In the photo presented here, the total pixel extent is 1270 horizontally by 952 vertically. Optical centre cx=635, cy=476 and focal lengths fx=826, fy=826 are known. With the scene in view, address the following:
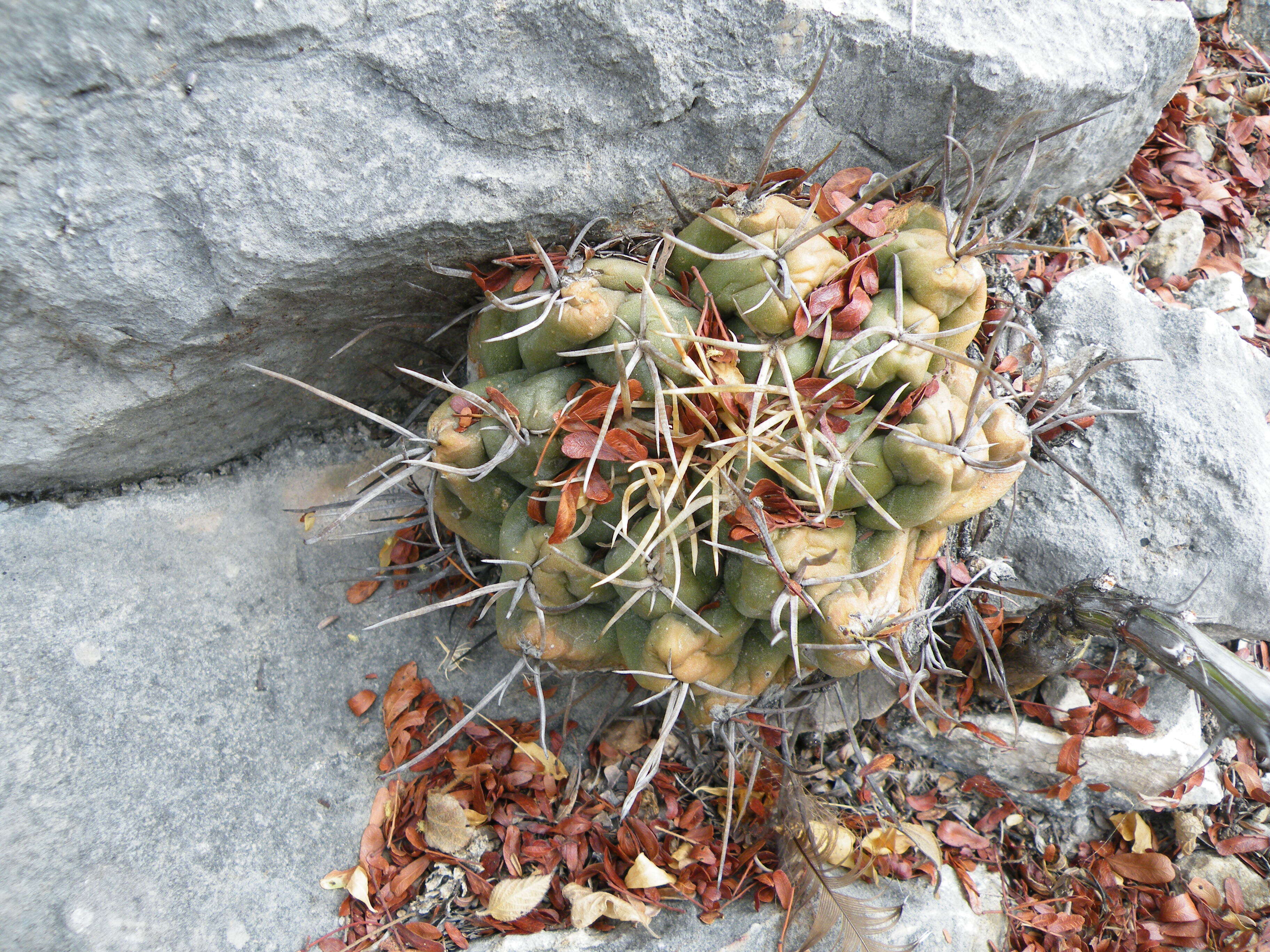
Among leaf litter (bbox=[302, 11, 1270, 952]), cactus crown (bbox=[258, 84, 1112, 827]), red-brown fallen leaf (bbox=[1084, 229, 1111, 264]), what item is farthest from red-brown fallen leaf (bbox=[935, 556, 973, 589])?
red-brown fallen leaf (bbox=[1084, 229, 1111, 264])

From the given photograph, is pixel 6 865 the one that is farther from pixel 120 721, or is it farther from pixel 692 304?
pixel 692 304

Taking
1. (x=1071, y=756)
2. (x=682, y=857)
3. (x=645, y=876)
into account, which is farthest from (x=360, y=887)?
(x=1071, y=756)

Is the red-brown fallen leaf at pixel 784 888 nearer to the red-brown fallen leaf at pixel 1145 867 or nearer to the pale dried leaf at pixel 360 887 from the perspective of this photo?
the red-brown fallen leaf at pixel 1145 867

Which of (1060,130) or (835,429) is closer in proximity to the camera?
(835,429)

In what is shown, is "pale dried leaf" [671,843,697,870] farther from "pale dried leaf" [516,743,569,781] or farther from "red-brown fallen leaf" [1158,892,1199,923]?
"red-brown fallen leaf" [1158,892,1199,923]

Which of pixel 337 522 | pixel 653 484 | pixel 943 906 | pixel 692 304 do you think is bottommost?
pixel 943 906

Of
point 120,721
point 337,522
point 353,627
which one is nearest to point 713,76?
point 337,522

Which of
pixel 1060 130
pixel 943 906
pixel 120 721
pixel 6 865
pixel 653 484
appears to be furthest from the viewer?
pixel 943 906
